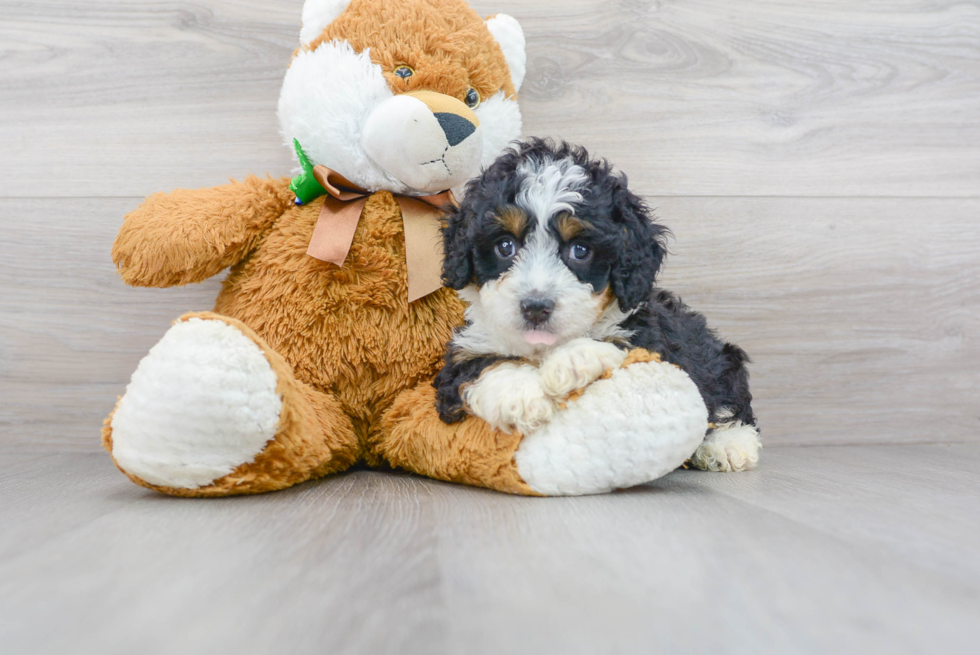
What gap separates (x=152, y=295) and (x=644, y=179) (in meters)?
1.30

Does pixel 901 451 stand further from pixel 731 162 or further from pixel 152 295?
pixel 152 295

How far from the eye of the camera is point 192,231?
1.40 m

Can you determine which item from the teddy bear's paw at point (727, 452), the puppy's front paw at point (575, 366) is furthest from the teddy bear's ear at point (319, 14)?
the teddy bear's paw at point (727, 452)

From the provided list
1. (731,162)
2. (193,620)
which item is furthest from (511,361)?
(731,162)

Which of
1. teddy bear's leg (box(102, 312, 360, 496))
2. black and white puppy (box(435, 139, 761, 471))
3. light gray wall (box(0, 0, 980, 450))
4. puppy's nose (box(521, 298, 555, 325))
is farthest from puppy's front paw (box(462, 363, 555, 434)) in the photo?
light gray wall (box(0, 0, 980, 450))

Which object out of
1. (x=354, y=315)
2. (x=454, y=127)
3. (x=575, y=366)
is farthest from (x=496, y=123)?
(x=575, y=366)

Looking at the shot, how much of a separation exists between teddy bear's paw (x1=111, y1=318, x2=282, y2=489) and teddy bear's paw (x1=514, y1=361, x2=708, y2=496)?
0.44 m

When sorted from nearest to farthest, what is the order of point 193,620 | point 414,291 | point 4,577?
1. point 193,620
2. point 4,577
3. point 414,291

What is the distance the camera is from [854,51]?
1.95 m

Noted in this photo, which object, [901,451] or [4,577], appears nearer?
[4,577]

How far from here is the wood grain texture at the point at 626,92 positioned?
180 centimetres

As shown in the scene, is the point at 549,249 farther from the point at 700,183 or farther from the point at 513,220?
the point at 700,183

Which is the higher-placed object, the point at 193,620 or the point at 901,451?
the point at 193,620

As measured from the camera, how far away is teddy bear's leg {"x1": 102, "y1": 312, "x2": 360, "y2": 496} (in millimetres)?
1116
